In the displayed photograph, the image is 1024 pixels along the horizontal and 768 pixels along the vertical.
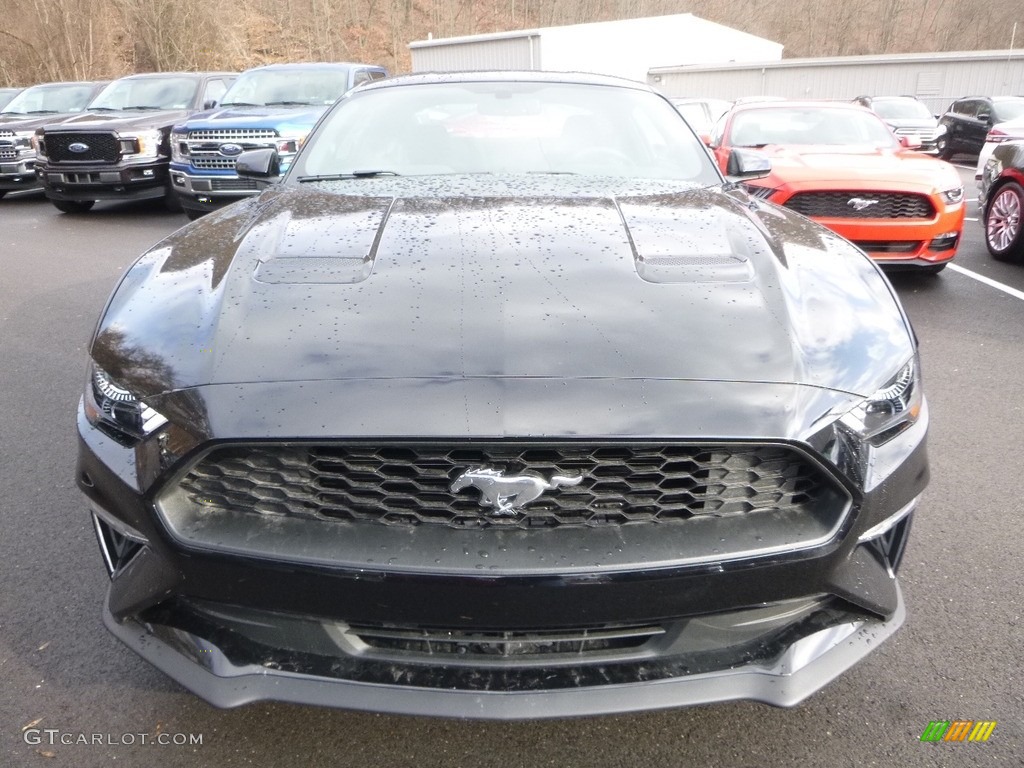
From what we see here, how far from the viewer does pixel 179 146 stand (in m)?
9.22

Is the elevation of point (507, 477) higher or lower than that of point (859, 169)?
higher

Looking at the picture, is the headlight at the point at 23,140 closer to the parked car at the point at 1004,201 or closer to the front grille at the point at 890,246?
the front grille at the point at 890,246

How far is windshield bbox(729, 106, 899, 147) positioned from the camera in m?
7.56

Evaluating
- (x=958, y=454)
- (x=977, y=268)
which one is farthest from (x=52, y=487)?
(x=977, y=268)

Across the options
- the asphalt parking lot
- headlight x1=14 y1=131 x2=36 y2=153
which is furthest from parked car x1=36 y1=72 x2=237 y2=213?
the asphalt parking lot

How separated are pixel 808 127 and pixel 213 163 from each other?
6220 mm

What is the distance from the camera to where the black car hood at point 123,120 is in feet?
33.3

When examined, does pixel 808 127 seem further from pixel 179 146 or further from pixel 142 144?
pixel 142 144

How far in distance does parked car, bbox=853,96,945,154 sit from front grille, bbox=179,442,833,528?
19.0 meters

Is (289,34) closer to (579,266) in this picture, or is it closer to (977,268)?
(977,268)

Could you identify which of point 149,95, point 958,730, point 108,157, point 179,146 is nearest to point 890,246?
point 958,730

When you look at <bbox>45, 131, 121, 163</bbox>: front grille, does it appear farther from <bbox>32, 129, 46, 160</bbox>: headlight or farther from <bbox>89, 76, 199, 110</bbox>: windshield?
<bbox>89, 76, 199, 110</bbox>: windshield

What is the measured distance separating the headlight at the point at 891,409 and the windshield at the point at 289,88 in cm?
901

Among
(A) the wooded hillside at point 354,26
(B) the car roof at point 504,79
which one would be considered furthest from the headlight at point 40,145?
(A) the wooded hillside at point 354,26
